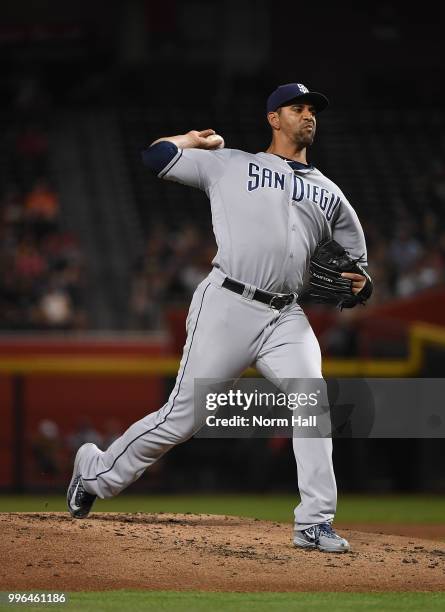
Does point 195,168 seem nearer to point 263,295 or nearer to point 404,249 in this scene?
point 263,295

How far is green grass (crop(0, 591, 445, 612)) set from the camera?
3.98 meters

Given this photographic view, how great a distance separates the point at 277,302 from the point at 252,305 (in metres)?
0.11

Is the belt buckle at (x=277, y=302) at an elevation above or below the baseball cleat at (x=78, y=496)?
above

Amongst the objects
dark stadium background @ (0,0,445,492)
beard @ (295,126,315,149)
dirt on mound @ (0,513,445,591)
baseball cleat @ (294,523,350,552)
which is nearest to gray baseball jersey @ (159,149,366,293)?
beard @ (295,126,315,149)

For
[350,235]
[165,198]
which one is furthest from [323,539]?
[165,198]

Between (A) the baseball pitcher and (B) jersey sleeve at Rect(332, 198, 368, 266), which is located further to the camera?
(B) jersey sleeve at Rect(332, 198, 368, 266)

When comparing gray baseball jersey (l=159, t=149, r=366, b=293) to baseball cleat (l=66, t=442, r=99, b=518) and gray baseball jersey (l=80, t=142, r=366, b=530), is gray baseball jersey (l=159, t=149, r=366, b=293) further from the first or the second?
baseball cleat (l=66, t=442, r=99, b=518)

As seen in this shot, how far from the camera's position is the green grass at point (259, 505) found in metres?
7.99

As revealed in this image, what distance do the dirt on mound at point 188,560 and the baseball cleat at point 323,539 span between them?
0.04 metres

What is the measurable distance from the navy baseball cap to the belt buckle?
830 mm

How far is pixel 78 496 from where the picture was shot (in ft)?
17.7

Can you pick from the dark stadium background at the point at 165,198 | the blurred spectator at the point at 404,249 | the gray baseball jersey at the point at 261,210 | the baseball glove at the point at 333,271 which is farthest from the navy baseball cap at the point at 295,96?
the blurred spectator at the point at 404,249

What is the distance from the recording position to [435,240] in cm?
1508

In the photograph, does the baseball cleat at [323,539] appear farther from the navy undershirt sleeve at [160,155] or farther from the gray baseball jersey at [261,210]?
the navy undershirt sleeve at [160,155]
